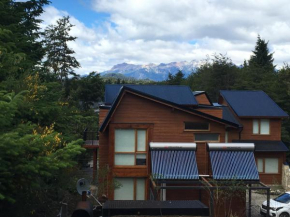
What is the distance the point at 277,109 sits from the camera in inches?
1204

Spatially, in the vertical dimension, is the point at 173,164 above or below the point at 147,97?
below

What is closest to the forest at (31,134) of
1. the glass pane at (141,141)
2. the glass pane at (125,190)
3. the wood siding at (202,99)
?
the glass pane at (125,190)

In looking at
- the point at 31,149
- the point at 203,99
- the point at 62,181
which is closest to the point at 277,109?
the point at 203,99

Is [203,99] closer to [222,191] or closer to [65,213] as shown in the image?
[222,191]

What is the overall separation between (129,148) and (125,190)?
103 inches

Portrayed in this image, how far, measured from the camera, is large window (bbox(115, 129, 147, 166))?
71.9 ft

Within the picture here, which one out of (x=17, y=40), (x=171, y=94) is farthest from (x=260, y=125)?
(x=17, y=40)

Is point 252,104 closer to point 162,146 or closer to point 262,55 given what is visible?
point 162,146

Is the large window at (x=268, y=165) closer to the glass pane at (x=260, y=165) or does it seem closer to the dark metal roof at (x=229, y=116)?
the glass pane at (x=260, y=165)

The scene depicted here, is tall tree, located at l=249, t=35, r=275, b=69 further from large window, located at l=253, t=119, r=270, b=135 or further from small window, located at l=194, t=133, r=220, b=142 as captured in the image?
small window, located at l=194, t=133, r=220, b=142

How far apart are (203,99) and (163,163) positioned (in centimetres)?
1206

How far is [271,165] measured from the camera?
1192 inches

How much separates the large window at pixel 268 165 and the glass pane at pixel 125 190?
42.6 feet

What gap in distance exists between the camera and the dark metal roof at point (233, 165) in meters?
20.0
